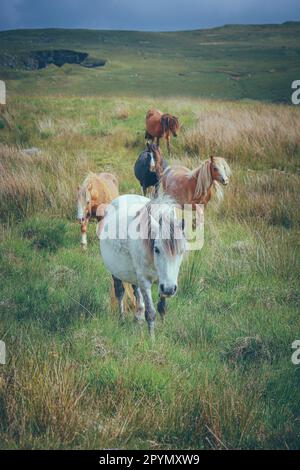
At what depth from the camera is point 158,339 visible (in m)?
4.00

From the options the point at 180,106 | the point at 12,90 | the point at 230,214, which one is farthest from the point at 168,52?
the point at 230,214

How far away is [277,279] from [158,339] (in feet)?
6.22

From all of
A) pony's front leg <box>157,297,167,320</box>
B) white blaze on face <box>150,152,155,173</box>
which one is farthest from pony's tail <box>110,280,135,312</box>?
white blaze on face <box>150,152,155,173</box>

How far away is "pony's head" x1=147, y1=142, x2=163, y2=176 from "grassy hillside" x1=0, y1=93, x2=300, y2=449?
749 mm

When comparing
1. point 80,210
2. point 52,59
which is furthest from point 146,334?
point 52,59

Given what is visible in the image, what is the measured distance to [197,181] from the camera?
21.9 feet

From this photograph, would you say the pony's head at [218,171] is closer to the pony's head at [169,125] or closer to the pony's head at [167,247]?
the pony's head at [167,247]

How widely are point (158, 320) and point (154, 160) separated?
3626mm

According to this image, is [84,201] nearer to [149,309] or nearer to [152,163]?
[152,163]

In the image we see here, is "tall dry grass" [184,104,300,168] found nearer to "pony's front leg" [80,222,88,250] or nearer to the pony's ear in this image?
"pony's front leg" [80,222,88,250]

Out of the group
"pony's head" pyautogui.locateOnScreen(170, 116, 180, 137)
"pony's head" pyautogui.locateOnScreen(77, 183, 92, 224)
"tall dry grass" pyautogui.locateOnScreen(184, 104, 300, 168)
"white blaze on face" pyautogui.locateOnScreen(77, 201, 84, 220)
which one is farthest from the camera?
"pony's head" pyautogui.locateOnScreen(170, 116, 180, 137)

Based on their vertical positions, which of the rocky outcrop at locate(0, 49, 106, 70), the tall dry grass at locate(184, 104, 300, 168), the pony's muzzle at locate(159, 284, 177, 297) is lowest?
the pony's muzzle at locate(159, 284, 177, 297)

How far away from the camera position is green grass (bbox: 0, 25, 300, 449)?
3.07 meters

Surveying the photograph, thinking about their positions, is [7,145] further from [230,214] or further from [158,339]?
[158,339]
